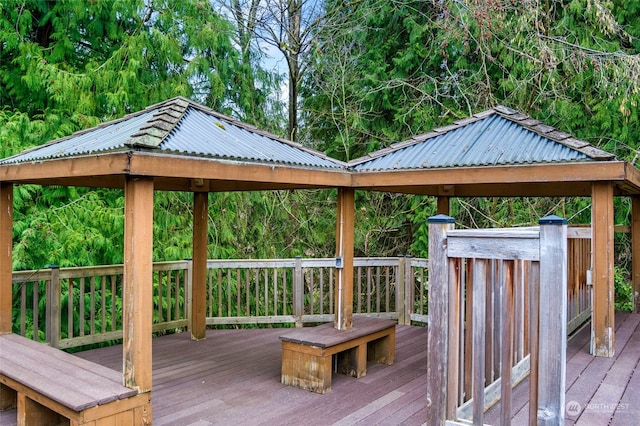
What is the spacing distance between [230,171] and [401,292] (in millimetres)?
4163

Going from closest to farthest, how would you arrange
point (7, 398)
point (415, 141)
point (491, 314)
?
point (491, 314) < point (7, 398) < point (415, 141)

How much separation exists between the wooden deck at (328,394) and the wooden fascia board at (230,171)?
184 cm

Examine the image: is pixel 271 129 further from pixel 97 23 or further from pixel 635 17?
pixel 635 17

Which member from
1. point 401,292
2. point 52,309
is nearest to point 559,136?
point 401,292

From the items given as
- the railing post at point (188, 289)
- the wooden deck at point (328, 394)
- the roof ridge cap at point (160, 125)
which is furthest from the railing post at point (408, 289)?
the roof ridge cap at point (160, 125)

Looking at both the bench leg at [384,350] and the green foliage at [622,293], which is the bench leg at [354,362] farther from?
the green foliage at [622,293]

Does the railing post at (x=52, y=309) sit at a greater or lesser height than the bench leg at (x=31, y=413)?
greater

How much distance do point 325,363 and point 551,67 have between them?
239 inches

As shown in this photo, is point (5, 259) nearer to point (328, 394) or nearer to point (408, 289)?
point (328, 394)

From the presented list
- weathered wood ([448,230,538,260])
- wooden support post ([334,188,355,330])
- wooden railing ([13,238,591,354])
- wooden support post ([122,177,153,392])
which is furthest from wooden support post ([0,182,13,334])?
weathered wood ([448,230,538,260])

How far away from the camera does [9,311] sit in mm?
4777

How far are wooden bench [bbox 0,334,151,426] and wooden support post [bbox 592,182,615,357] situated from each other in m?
3.83

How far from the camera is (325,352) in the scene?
4.25m

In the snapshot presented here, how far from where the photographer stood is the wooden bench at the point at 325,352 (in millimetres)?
4277
